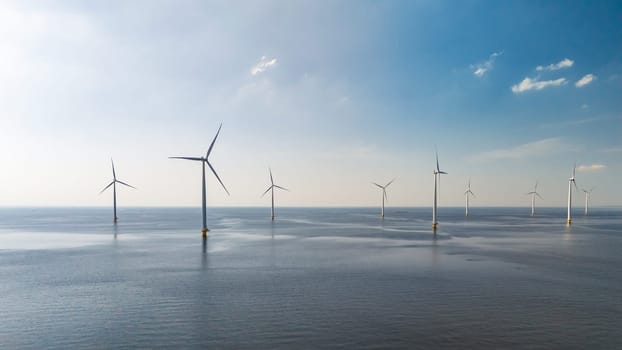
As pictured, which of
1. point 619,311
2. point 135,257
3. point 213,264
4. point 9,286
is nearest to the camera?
point 619,311

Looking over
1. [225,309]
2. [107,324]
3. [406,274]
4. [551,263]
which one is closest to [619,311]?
[406,274]

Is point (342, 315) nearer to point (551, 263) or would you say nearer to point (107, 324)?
point (107, 324)

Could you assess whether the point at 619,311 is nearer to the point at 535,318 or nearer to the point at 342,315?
the point at 535,318

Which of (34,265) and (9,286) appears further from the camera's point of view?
(34,265)

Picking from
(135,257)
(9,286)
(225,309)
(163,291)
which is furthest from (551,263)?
(9,286)

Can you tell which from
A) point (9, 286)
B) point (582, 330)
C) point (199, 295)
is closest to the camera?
point (582, 330)

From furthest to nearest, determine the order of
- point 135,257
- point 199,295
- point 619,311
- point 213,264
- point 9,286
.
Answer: point 135,257
point 213,264
point 9,286
point 199,295
point 619,311

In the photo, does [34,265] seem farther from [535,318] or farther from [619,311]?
[619,311]

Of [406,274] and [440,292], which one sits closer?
[440,292]

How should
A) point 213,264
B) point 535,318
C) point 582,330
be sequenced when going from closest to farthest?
point 582,330, point 535,318, point 213,264
